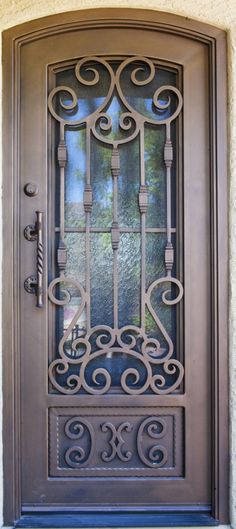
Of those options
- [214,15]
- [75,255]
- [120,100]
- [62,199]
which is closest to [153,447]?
[75,255]

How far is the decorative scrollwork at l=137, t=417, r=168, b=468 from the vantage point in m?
1.72

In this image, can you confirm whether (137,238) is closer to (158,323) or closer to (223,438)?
(158,323)

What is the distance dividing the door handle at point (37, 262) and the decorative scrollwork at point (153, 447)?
2.18ft

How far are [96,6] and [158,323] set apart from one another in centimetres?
131

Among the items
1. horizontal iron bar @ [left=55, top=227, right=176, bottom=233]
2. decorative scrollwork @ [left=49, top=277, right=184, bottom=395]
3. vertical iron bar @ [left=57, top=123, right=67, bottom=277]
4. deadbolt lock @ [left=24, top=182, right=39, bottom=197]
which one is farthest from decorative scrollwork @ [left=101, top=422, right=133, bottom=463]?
deadbolt lock @ [left=24, top=182, right=39, bottom=197]

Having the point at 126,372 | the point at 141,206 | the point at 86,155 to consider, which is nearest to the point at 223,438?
the point at 126,372

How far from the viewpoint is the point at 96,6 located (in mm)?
1666

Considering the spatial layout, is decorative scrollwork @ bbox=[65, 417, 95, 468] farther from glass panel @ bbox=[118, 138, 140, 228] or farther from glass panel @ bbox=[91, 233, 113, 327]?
glass panel @ bbox=[118, 138, 140, 228]

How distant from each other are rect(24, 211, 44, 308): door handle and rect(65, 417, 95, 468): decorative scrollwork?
0.51 metres

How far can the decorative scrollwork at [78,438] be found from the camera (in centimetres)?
172

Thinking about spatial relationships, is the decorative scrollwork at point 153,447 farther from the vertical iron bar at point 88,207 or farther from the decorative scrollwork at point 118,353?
the vertical iron bar at point 88,207

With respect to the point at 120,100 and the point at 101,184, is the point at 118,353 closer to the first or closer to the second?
the point at 101,184

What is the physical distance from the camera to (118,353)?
5.69 ft

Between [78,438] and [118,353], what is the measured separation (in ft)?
1.28
